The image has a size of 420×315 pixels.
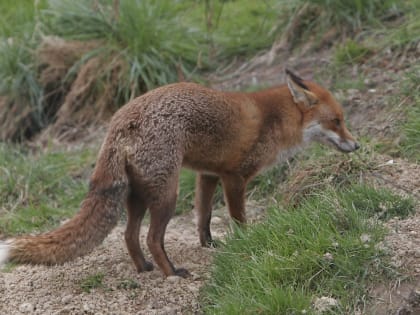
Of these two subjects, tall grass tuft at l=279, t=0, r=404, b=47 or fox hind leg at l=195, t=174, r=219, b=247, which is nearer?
fox hind leg at l=195, t=174, r=219, b=247

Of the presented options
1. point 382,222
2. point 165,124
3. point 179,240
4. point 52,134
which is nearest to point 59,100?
point 52,134

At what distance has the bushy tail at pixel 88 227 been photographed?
5027 mm

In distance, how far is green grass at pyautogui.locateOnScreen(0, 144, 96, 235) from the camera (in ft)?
24.0

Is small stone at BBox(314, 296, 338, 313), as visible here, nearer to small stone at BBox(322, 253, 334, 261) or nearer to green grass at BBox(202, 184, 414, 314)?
green grass at BBox(202, 184, 414, 314)

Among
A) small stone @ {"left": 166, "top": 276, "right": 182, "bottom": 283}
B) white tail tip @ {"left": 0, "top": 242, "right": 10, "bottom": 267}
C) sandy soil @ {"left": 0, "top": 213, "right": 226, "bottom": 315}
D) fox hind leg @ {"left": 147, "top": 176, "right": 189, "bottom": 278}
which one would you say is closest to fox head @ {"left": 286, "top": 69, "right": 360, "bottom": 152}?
sandy soil @ {"left": 0, "top": 213, "right": 226, "bottom": 315}

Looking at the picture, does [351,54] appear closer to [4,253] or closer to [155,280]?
[155,280]

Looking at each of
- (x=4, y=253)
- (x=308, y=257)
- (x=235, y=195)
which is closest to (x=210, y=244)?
(x=235, y=195)

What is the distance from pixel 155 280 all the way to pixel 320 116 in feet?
6.31

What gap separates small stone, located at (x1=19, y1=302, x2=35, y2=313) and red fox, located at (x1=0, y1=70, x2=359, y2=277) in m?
0.37

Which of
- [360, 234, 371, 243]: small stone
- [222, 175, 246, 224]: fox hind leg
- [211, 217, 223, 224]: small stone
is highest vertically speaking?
[222, 175, 246, 224]: fox hind leg

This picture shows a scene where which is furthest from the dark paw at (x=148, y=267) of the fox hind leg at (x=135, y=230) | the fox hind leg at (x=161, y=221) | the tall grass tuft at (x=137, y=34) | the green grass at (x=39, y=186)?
the tall grass tuft at (x=137, y=34)

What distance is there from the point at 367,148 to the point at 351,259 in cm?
210

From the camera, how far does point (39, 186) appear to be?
796 cm

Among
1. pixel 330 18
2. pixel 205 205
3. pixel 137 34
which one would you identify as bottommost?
pixel 205 205
